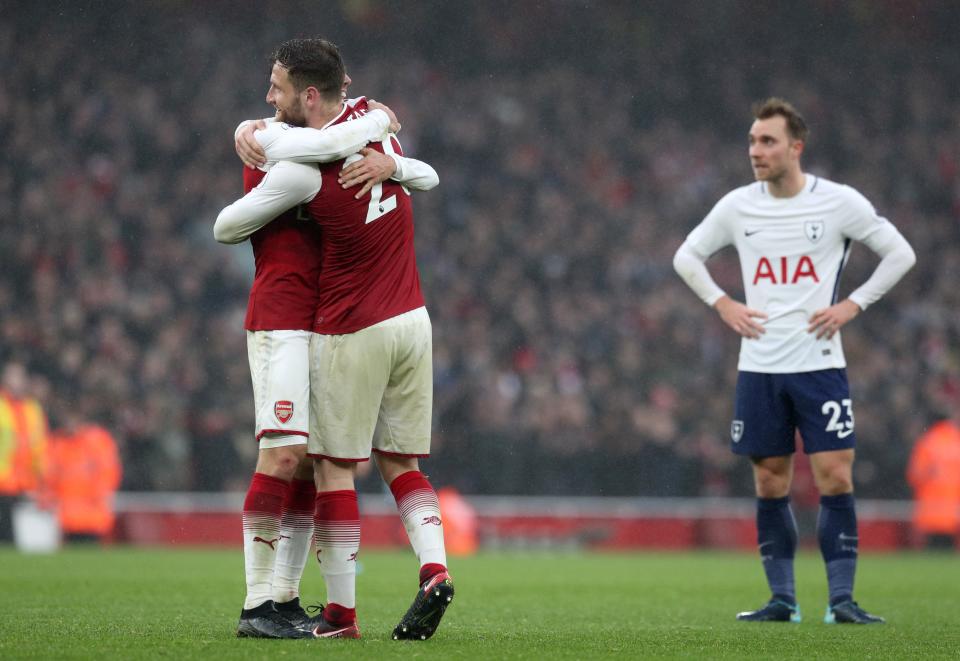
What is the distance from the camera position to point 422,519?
203 inches

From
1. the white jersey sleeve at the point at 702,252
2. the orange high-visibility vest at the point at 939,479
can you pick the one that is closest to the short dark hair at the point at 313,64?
the white jersey sleeve at the point at 702,252

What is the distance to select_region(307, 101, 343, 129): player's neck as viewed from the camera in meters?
5.16

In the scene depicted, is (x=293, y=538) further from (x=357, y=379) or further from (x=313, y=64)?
(x=313, y=64)

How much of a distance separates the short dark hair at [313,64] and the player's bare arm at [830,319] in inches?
99.4

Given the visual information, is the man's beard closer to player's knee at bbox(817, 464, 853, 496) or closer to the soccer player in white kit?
the soccer player in white kit

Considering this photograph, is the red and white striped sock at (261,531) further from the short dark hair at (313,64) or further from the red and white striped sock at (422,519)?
the short dark hair at (313,64)

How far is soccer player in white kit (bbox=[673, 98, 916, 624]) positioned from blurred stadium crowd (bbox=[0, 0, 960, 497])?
382 inches

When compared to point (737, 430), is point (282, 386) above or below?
above

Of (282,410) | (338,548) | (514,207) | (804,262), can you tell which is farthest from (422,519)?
(514,207)

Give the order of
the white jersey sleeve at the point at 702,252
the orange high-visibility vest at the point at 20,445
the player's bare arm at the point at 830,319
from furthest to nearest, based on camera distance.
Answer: the orange high-visibility vest at the point at 20,445
the white jersey sleeve at the point at 702,252
the player's bare arm at the point at 830,319

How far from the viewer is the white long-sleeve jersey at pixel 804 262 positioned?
6586 mm

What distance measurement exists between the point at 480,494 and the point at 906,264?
33.0 ft

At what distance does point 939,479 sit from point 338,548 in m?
12.1

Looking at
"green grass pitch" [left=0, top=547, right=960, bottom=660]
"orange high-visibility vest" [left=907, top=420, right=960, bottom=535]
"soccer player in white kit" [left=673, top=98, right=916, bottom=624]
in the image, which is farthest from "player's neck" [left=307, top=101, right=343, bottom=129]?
"orange high-visibility vest" [left=907, top=420, right=960, bottom=535]
